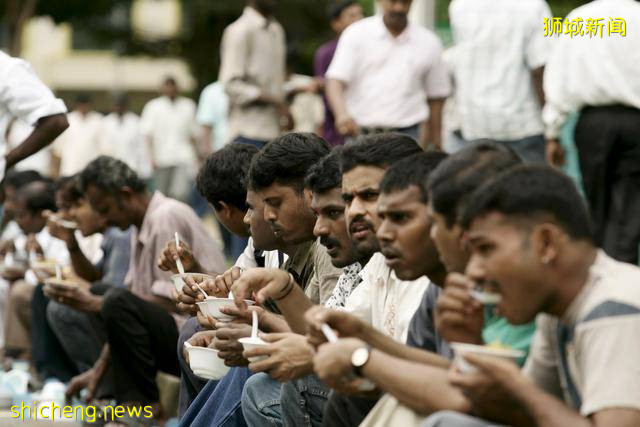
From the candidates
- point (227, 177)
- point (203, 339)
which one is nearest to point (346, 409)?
point (203, 339)

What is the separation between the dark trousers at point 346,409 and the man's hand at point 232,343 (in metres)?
0.52

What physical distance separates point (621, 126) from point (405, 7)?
205 cm

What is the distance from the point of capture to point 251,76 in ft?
31.8

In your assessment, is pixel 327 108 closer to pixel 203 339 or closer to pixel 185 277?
pixel 185 277

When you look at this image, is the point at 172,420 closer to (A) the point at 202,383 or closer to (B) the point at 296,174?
(A) the point at 202,383

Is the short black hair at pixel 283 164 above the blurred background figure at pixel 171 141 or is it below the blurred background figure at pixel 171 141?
above

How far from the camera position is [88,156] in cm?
1830

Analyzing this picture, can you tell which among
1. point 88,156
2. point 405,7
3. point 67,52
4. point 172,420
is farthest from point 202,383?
point 67,52

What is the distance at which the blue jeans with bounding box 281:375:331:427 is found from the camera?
14.5 feet

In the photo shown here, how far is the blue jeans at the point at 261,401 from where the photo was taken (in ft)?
15.1

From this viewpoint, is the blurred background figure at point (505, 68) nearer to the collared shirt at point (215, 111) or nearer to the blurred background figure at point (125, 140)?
the collared shirt at point (215, 111)

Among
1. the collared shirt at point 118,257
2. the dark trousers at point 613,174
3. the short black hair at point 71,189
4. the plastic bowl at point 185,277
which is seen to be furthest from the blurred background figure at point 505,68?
the plastic bowl at point 185,277

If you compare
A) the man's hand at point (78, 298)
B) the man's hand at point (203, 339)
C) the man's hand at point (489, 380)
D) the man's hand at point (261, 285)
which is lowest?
the man's hand at point (78, 298)

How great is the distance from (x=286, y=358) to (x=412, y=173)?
0.63 meters
